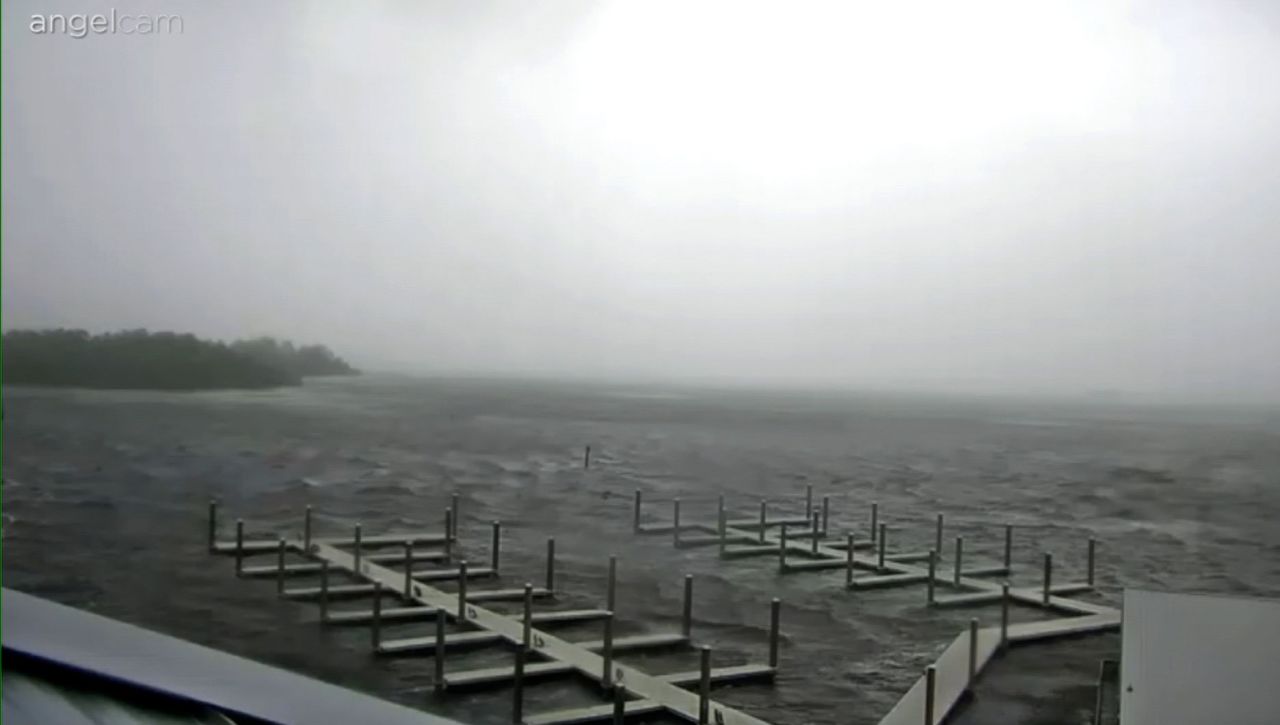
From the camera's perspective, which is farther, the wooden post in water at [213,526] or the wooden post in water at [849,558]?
the wooden post in water at [213,526]

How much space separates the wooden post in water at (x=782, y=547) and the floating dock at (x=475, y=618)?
85 millimetres

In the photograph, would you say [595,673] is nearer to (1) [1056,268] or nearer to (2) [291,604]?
(2) [291,604]

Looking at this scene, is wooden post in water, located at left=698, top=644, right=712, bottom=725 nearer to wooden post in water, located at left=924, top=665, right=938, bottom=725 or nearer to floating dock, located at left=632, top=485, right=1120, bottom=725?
floating dock, located at left=632, top=485, right=1120, bottom=725

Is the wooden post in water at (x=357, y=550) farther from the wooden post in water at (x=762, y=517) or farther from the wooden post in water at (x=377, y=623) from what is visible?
the wooden post in water at (x=762, y=517)

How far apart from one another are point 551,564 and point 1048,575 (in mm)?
1120

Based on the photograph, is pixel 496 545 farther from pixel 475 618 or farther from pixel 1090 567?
pixel 1090 567

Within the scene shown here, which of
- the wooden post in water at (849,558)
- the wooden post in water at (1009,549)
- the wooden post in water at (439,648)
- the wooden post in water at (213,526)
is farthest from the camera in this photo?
the wooden post in water at (213,526)

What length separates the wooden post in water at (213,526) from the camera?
2725mm

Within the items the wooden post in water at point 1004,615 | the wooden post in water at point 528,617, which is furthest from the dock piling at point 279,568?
the wooden post in water at point 1004,615

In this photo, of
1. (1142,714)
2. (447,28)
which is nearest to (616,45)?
(447,28)

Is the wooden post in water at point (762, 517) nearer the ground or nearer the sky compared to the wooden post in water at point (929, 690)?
nearer the sky

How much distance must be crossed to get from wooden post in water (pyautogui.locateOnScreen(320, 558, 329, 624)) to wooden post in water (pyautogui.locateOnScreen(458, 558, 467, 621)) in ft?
1.10

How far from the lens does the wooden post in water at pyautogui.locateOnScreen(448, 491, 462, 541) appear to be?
265cm

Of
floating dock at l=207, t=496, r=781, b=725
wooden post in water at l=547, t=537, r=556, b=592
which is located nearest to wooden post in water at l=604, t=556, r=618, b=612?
floating dock at l=207, t=496, r=781, b=725
